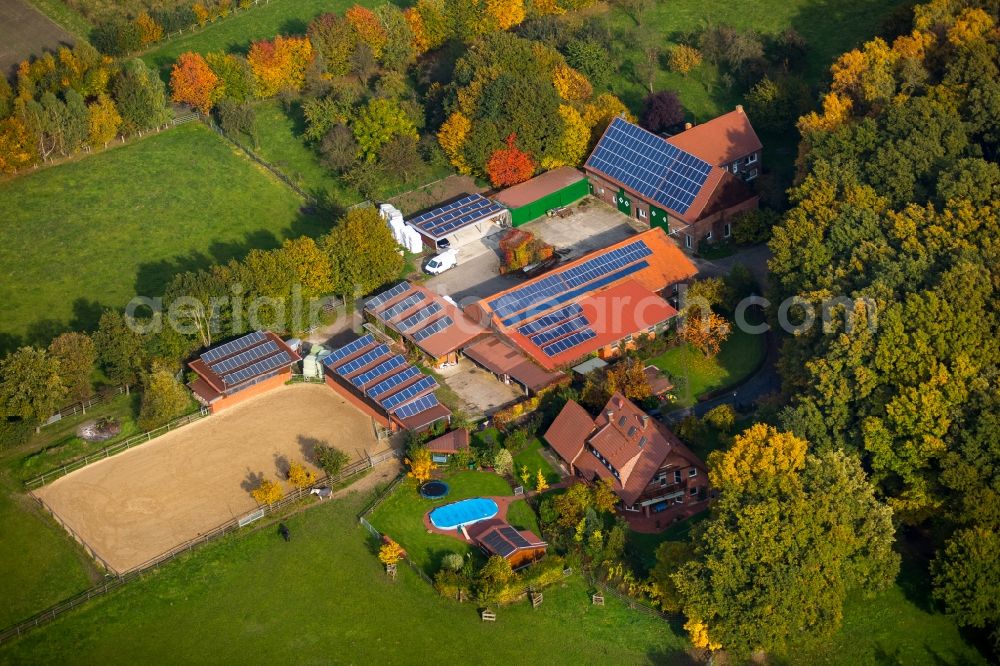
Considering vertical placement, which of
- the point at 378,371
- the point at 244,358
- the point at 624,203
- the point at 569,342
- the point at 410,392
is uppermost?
the point at 624,203

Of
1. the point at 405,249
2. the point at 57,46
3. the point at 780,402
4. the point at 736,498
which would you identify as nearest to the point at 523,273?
the point at 405,249

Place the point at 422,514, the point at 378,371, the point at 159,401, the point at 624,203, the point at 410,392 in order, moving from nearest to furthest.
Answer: the point at 422,514, the point at 159,401, the point at 410,392, the point at 378,371, the point at 624,203

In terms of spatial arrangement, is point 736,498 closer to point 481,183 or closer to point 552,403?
point 552,403

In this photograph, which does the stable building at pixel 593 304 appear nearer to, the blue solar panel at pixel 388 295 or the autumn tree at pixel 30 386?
the blue solar panel at pixel 388 295

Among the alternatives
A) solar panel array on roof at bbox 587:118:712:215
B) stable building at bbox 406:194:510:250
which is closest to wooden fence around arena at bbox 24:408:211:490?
stable building at bbox 406:194:510:250

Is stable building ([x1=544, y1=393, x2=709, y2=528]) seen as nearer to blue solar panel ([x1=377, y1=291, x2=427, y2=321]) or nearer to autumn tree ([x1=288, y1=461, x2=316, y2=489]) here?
autumn tree ([x1=288, y1=461, x2=316, y2=489])

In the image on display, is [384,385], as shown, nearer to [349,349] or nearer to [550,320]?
[349,349]

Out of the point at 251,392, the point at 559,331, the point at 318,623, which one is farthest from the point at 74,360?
the point at 559,331
